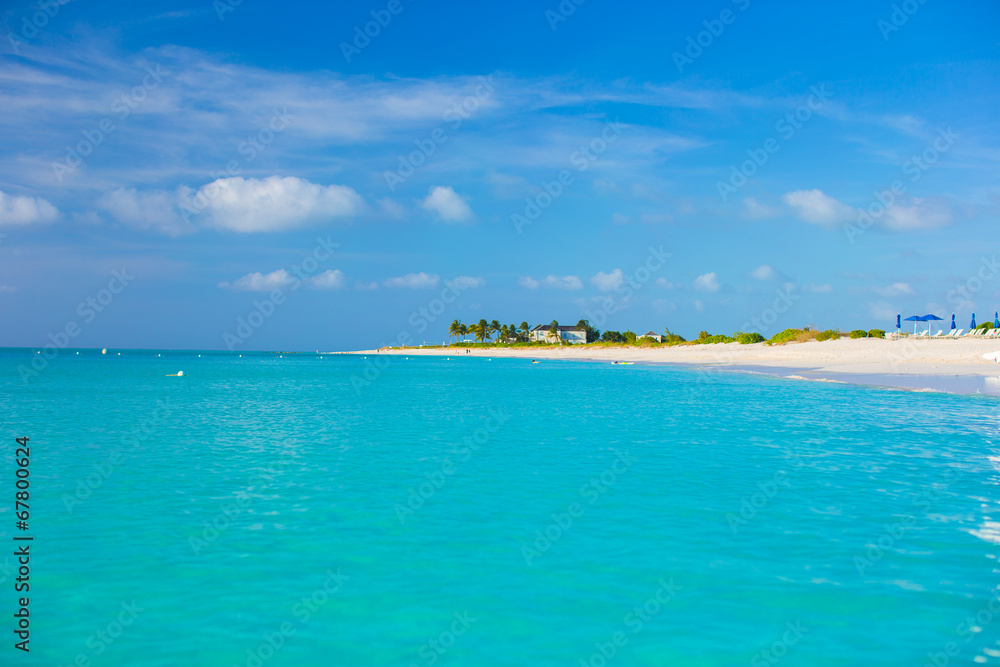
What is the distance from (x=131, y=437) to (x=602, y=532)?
1801 centimetres

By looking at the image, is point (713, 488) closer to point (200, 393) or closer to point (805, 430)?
point (805, 430)

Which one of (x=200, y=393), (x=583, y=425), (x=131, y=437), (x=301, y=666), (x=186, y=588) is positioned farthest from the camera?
(x=200, y=393)

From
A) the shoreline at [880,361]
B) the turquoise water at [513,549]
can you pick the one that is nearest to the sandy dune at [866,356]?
the shoreline at [880,361]

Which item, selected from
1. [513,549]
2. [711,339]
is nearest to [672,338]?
[711,339]

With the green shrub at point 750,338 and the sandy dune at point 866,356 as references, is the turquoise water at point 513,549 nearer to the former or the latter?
the sandy dune at point 866,356

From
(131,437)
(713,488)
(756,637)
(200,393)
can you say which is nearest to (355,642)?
(756,637)

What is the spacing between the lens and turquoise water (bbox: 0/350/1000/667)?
6.90 m

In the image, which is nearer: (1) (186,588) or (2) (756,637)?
(2) (756,637)

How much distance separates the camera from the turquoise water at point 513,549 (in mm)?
6898

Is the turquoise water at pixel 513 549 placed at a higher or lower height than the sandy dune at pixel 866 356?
lower

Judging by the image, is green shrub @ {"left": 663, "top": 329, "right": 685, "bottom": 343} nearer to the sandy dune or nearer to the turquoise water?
the sandy dune

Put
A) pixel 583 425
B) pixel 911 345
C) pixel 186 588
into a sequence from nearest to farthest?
pixel 186 588 → pixel 583 425 → pixel 911 345

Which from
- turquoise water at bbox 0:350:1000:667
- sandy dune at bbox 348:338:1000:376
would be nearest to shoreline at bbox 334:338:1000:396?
sandy dune at bbox 348:338:1000:376

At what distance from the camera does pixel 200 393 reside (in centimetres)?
4272
